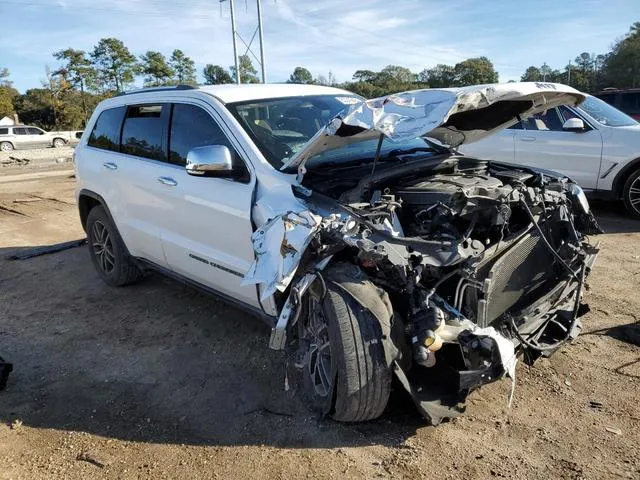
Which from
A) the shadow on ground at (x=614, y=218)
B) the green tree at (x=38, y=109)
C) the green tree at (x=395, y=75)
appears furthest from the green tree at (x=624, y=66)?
the green tree at (x=38, y=109)

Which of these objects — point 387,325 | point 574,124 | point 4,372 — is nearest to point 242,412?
point 387,325

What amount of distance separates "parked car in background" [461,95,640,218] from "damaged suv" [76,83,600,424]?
12.6 ft

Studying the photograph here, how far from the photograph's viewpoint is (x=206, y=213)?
3920mm

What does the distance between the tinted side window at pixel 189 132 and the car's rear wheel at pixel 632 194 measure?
6.04m

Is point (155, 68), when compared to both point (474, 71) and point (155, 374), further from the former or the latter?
point (155, 374)

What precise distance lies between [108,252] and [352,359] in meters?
3.74

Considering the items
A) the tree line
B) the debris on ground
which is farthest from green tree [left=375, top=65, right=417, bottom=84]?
the debris on ground

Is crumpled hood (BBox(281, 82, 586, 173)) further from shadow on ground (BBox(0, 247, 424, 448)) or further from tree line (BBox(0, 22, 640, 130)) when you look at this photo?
tree line (BBox(0, 22, 640, 130))

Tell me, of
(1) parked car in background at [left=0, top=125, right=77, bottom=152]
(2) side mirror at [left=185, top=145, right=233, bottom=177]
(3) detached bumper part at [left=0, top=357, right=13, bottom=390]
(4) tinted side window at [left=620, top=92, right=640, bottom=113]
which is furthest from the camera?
(1) parked car in background at [left=0, top=125, right=77, bottom=152]

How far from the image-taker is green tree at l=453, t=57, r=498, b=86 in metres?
50.9

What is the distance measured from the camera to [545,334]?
3510 millimetres

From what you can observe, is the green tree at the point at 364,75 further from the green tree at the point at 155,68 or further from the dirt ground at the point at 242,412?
the dirt ground at the point at 242,412

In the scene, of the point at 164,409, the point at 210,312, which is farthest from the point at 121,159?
the point at 164,409

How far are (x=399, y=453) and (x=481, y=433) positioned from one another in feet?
1.60
